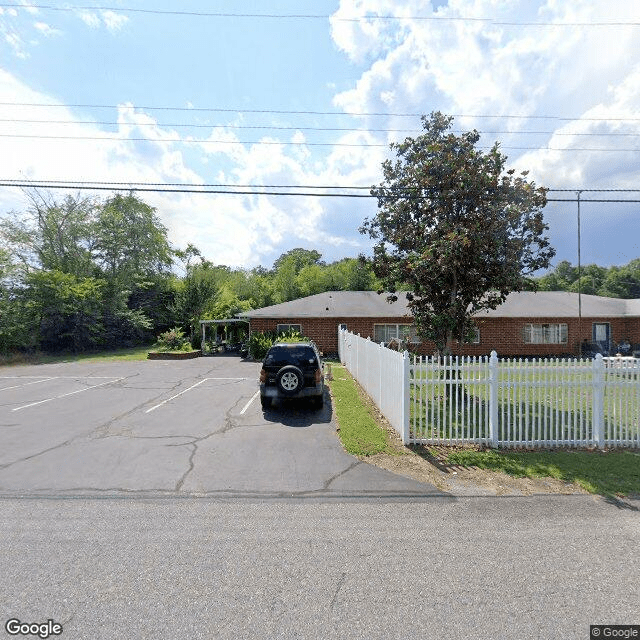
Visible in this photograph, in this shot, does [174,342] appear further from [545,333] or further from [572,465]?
[572,465]

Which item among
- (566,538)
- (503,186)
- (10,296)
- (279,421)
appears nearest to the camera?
(566,538)

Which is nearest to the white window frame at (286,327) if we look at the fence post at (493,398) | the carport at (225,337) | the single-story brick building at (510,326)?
the single-story brick building at (510,326)

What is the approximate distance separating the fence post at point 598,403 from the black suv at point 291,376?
562 cm

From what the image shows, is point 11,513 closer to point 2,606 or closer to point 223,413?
point 2,606

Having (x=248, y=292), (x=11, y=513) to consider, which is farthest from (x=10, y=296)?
(x=11, y=513)

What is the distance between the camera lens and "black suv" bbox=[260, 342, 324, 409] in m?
9.55

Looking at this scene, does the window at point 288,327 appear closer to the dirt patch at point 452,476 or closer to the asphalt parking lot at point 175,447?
the asphalt parking lot at point 175,447

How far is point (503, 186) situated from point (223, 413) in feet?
29.7

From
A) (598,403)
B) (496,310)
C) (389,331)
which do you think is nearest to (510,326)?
(496,310)

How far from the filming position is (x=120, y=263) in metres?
40.0

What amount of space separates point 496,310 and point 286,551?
2163 cm

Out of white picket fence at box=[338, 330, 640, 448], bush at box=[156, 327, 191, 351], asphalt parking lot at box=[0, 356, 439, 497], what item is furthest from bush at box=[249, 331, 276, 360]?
white picket fence at box=[338, 330, 640, 448]

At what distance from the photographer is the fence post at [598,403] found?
22.7 feet

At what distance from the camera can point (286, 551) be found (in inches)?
148
